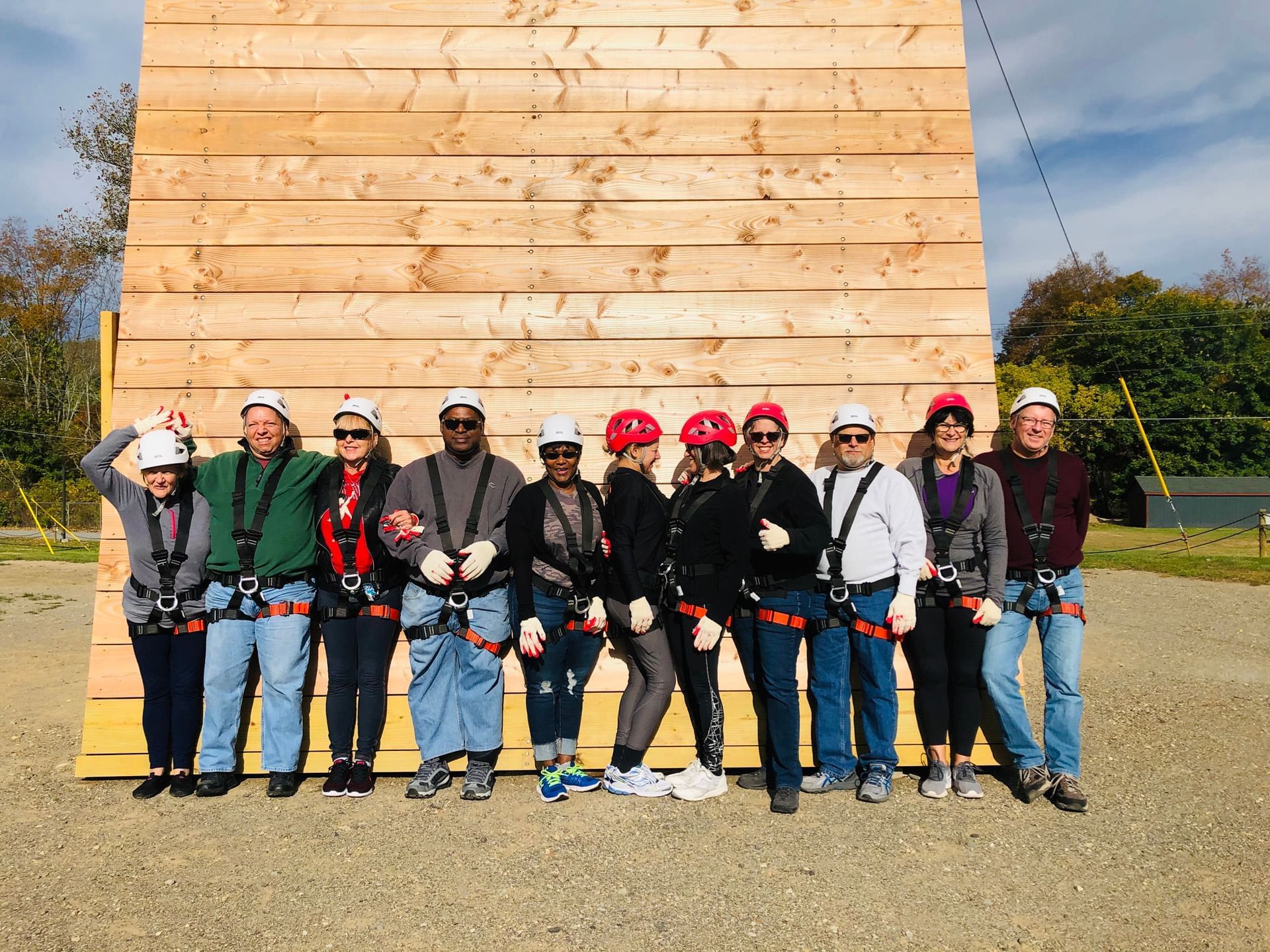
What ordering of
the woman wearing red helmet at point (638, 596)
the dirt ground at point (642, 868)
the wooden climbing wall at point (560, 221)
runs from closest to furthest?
the dirt ground at point (642, 868)
the woman wearing red helmet at point (638, 596)
the wooden climbing wall at point (560, 221)

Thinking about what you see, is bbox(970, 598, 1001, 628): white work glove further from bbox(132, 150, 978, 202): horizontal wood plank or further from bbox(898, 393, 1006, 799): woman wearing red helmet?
bbox(132, 150, 978, 202): horizontal wood plank

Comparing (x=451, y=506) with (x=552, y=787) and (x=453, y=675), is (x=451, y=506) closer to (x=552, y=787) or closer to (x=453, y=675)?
(x=453, y=675)

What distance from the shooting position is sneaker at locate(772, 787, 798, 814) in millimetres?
4168

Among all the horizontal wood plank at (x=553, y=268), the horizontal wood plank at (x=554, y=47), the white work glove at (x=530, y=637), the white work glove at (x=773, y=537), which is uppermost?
the horizontal wood plank at (x=554, y=47)

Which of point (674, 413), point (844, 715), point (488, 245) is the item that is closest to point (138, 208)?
point (488, 245)

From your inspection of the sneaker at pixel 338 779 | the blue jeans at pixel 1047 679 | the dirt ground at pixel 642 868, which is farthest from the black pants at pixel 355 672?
the blue jeans at pixel 1047 679

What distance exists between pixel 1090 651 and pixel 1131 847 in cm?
557

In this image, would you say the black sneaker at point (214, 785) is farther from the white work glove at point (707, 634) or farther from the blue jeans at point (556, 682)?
the white work glove at point (707, 634)

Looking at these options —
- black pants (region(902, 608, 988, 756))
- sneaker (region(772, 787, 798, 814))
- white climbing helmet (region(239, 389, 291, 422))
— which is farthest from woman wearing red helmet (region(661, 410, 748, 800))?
white climbing helmet (region(239, 389, 291, 422))

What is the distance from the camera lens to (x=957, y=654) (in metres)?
4.39

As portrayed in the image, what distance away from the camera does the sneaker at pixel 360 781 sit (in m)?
4.41

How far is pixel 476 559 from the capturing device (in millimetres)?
4215

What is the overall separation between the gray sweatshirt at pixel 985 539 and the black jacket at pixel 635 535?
1.52 metres

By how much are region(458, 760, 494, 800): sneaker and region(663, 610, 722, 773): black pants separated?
4.00 feet
